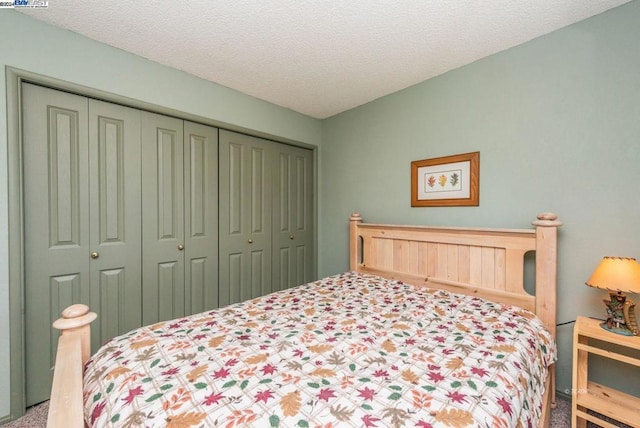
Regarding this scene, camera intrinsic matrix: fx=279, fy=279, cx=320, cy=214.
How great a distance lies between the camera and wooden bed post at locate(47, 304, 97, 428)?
2.42 feet

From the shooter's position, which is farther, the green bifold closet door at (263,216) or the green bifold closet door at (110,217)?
the green bifold closet door at (263,216)

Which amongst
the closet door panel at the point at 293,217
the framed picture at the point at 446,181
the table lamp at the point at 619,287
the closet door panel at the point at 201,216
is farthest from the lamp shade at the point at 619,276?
the closet door panel at the point at 201,216

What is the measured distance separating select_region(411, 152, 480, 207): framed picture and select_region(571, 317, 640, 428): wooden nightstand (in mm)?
998

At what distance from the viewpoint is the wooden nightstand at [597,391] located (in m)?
1.34

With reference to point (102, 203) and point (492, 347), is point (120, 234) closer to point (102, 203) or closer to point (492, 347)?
point (102, 203)

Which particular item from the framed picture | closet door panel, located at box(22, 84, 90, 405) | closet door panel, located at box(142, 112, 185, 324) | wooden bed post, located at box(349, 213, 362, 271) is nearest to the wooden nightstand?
the framed picture

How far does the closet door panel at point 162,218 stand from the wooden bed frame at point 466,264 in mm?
1223

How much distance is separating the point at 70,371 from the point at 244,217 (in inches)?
78.0

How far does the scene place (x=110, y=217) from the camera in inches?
79.6

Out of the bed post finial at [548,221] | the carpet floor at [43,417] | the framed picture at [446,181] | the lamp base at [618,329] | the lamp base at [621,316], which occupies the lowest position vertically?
the carpet floor at [43,417]

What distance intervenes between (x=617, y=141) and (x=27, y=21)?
3.53m

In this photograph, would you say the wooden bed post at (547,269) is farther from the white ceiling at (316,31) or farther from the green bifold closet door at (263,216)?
the green bifold closet door at (263,216)

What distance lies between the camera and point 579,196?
5.63ft

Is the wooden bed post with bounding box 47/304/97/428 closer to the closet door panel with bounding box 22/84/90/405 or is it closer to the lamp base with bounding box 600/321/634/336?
the closet door panel with bounding box 22/84/90/405
